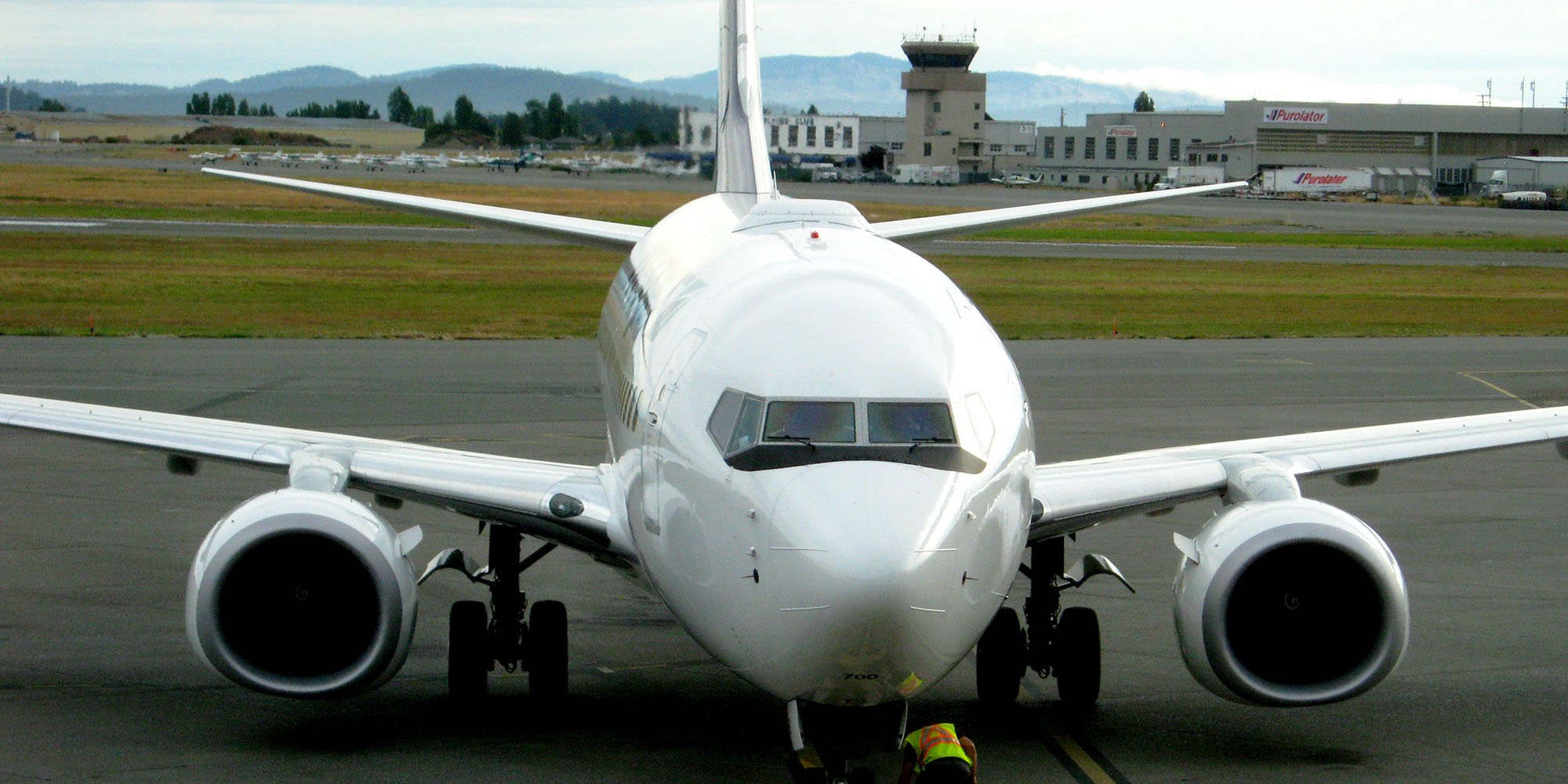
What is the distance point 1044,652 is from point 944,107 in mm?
166442

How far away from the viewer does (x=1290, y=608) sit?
472 inches

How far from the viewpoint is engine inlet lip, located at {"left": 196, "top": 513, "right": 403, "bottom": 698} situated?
37.5 ft

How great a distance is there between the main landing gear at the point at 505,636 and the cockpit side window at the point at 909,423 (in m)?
4.49

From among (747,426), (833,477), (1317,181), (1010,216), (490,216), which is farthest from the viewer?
(1317,181)

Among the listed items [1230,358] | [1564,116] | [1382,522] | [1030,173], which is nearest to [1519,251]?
[1230,358]

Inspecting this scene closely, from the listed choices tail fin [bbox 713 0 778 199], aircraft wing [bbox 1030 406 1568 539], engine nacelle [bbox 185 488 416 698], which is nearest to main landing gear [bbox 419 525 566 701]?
engine nacelle [bbox 185 488 416 698]

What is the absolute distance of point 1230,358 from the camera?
128ft

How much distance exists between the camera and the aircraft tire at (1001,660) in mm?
13164

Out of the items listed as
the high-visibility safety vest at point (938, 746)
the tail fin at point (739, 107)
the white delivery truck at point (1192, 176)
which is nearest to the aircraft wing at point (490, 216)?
the tail fin at point (739, 107)

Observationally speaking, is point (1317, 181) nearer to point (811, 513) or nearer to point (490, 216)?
point (490, 216)

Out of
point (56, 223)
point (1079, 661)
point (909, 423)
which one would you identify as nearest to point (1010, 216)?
point (1079, 661)

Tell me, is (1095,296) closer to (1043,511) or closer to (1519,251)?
(1519,251)

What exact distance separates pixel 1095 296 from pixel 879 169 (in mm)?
109509

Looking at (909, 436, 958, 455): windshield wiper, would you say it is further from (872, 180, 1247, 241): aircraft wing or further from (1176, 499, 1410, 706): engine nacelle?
(872, 180, 1247, 241): aircraft wing
